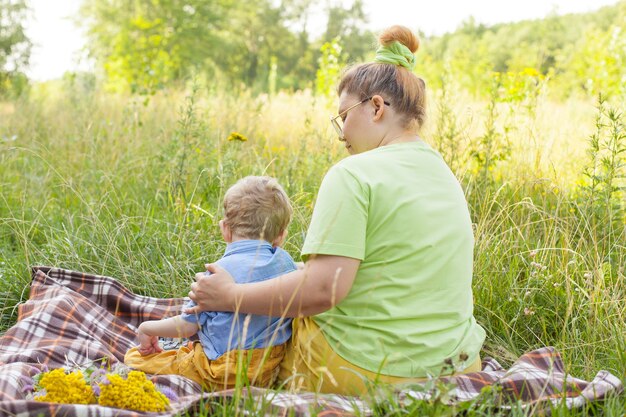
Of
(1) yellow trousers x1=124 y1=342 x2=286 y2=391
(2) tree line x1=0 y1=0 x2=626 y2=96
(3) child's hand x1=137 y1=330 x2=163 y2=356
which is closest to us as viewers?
(1) yellow trousers x1=124 y1=342 x2=286 y2=391

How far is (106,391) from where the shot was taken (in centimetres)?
205

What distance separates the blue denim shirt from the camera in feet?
7.89

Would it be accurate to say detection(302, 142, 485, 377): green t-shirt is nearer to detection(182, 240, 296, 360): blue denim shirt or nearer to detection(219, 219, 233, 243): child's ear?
detection(182, 240, 296, 360): blue denim shirt

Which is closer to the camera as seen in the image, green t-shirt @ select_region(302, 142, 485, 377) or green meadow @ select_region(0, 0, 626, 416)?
green t-shirt @ select_region(302, 142, 485, 377)

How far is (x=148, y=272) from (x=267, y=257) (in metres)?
1.40

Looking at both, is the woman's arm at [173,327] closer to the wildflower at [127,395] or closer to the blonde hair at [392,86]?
the wildflower at [127,395]

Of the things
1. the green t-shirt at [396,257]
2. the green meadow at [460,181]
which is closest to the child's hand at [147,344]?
the green meadow at [460,181]

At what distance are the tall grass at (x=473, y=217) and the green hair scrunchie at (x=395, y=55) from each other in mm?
269

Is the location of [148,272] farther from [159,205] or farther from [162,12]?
[162,12]

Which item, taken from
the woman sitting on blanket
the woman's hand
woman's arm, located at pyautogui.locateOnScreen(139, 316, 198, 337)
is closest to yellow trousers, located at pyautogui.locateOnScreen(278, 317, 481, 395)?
the woman sitting on blanket

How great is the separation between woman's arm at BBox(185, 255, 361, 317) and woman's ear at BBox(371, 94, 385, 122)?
55cm

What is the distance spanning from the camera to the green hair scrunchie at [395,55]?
244cm

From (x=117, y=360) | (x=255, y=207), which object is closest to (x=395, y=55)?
(x=255, y=207)

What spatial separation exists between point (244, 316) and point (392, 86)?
3.11 feet
